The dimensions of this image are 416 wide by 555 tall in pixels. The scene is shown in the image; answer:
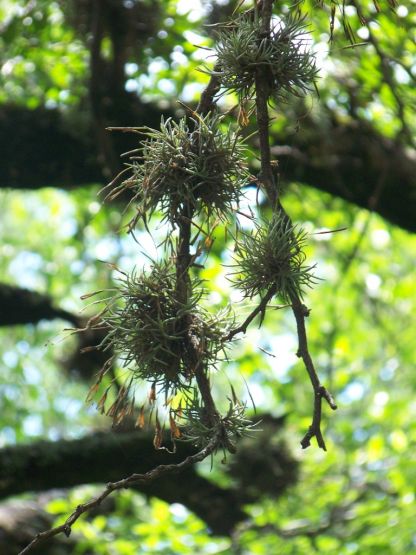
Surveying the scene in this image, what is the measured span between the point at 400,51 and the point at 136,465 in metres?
1.61

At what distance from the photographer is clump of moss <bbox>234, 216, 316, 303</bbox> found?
894 millimetres

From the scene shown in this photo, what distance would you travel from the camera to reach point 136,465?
245 cm

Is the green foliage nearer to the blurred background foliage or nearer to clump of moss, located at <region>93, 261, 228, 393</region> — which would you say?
clump of moss, located at <region>93, 261, 228, 393</region>

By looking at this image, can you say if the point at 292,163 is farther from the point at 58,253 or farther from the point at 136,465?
the point at 58,253

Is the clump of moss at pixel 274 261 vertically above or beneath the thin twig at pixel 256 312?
above

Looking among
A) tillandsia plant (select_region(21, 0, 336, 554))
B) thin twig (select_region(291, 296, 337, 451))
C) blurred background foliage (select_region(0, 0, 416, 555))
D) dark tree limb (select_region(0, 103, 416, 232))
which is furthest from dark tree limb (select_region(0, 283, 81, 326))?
thin twig (select_region(291, 296, 337, 451))

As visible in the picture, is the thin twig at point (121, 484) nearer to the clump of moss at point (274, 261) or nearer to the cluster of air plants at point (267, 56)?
the clump of moss at point (274, 261)

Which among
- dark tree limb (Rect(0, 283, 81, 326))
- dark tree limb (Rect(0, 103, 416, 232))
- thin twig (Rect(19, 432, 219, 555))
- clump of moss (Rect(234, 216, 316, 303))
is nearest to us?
thin twig (Rect(19, 432, 219, 555))

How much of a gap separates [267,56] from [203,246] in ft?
0.81

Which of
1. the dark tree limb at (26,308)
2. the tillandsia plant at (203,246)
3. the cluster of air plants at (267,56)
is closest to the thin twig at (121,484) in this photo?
the tillandsia plant at (203,246)

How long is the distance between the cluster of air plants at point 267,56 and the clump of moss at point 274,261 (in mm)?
190

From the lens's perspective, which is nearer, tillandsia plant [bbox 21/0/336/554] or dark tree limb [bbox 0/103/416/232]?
tillandsia plant [bbox 21/0/336/554]

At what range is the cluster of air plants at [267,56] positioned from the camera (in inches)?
37.2

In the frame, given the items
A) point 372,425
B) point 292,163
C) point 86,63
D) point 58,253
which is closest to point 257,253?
point 292,163
